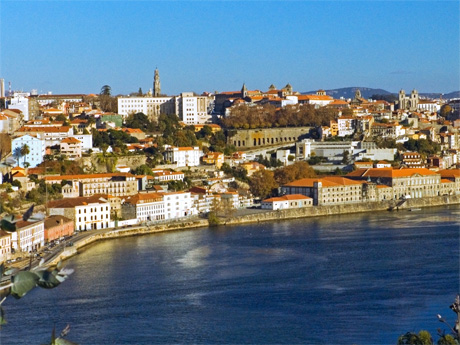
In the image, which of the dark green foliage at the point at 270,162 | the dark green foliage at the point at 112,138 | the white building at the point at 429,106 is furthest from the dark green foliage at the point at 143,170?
the white building at the point at 429,106

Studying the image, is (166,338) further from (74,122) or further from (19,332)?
(74,122)

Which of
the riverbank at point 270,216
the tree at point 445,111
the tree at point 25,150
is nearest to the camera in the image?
the riverbank at point 270,216

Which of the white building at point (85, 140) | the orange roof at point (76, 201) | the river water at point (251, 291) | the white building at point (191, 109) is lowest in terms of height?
the river water at point (251, 291)

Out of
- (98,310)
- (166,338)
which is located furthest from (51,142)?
(166,338)

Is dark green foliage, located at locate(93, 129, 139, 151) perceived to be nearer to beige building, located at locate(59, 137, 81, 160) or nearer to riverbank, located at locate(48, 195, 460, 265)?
beige building, located at locate(59, 137, 81, 160)

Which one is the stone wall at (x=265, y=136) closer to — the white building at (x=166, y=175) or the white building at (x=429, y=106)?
the white building at (x=166, y=175)

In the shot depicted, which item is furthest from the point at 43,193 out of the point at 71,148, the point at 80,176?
the point at 71,148
